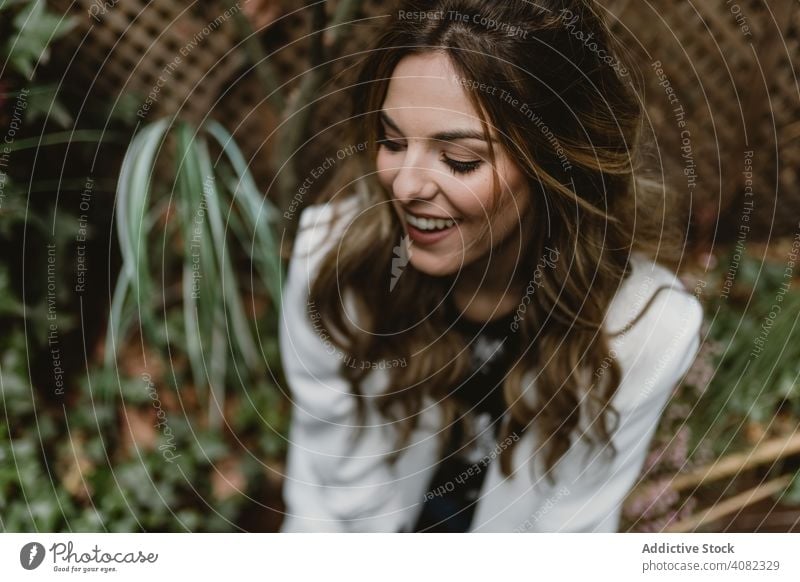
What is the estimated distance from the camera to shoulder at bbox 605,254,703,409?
1.95 feet

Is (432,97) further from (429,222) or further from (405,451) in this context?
(405,451)

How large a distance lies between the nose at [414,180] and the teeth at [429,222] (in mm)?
24

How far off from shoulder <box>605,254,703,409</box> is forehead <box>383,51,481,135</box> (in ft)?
0.77

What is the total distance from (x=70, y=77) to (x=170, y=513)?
0.48 meters

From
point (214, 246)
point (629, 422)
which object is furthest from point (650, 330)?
point (214, 246)

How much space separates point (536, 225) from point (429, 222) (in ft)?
0.36

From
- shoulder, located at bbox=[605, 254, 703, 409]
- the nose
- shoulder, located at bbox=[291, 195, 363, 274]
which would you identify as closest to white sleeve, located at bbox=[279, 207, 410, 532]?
shoulder, located at bbox=[291, 195, 363, 274]

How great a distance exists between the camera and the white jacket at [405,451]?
0.62 meters

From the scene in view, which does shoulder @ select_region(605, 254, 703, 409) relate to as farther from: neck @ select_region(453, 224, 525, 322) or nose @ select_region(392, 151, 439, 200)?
nose @ select_region(392, 151, 439, 200)

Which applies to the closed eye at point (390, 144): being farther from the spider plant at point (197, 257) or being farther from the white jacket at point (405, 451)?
the spider plant at point (197, 257)
